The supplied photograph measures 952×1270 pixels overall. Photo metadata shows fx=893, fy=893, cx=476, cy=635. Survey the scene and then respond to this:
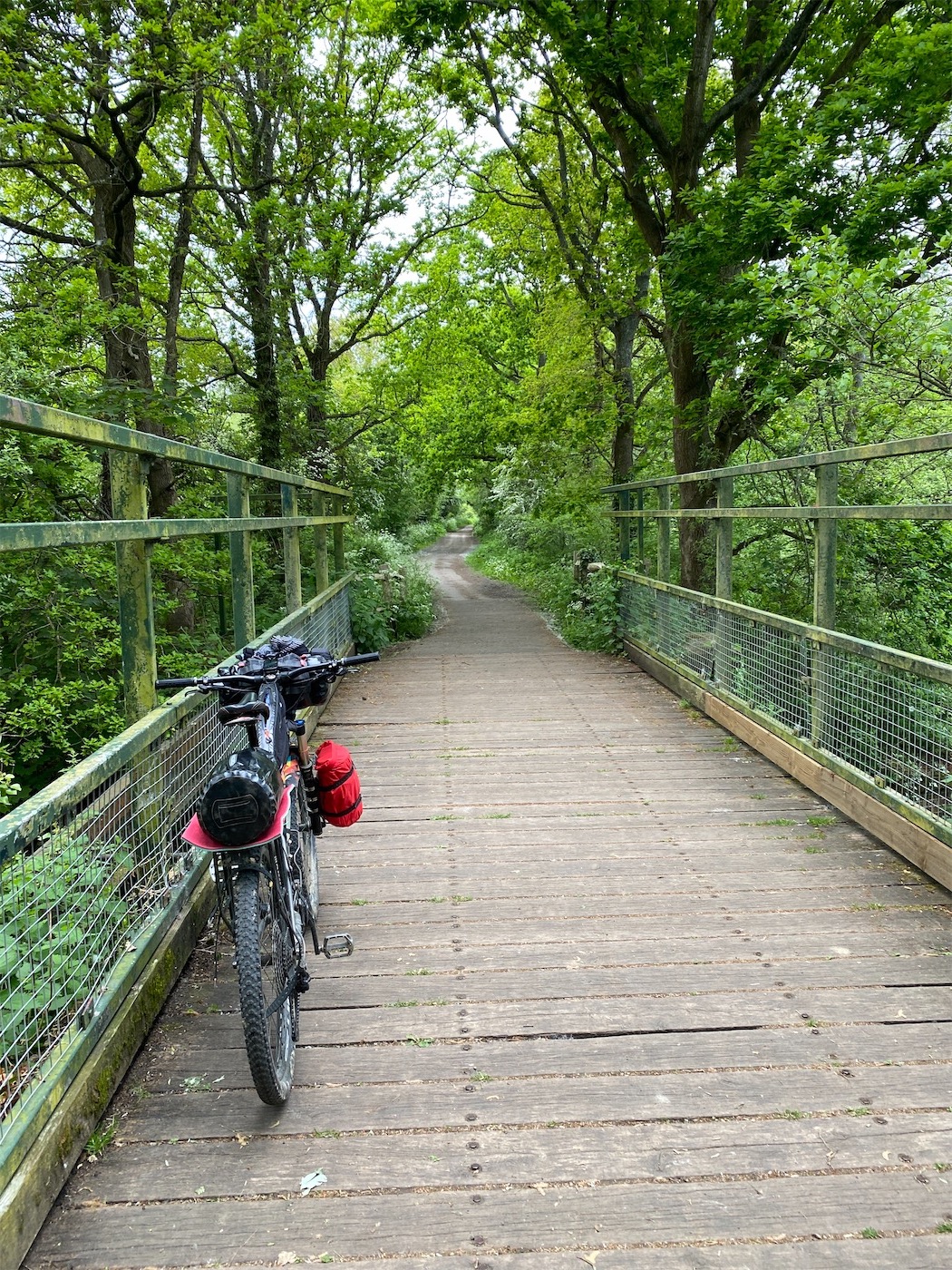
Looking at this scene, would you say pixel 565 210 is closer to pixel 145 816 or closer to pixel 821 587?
pixel 821 587

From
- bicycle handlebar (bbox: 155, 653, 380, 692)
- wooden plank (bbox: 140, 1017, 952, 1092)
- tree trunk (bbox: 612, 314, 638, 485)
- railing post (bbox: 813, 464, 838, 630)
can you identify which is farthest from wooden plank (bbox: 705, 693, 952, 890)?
tree trunk (bbox: 612, 314, 638, 485)

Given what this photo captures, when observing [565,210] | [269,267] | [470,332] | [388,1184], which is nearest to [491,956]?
[388,1184]

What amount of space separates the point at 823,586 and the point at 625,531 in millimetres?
5521

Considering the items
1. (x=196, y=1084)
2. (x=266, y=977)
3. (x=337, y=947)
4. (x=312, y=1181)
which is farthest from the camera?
(x=337, y=947)

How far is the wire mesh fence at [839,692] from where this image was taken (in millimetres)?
3740

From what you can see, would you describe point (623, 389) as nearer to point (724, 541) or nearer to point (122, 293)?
point (122, 293)

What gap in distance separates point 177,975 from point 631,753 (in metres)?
3.41

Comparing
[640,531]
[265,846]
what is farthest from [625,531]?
[265,846]

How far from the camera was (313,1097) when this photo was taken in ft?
7.76

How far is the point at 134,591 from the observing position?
295 centimetres

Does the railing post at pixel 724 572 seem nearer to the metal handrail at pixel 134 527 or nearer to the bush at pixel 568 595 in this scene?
the metal handrail at pixel 134 527

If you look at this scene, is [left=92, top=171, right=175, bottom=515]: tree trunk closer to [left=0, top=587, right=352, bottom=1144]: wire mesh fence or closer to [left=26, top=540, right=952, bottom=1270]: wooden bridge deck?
[left=26, top=540, right=952, bottom=1270]: wooden bridge deck

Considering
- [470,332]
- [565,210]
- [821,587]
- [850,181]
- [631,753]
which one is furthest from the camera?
[470,332]

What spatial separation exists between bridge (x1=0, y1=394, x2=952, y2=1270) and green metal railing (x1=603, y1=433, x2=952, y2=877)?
3 cm
